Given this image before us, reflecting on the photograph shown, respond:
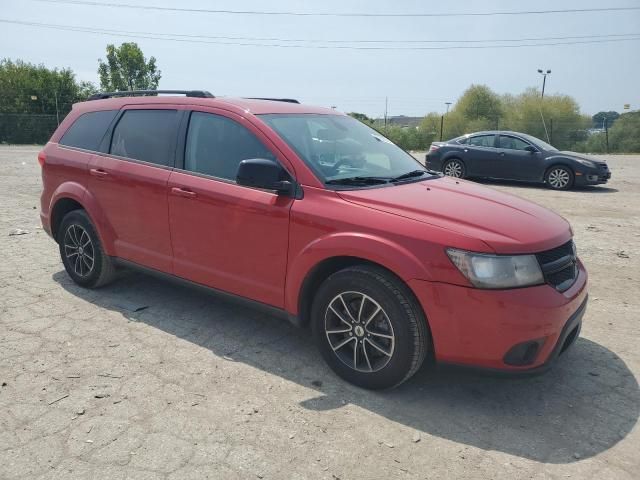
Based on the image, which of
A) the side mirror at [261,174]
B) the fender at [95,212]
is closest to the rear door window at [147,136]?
the fender at [95,212]

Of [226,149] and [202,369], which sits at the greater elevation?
[226,149]

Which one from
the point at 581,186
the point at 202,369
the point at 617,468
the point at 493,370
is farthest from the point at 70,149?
the point at 581,186

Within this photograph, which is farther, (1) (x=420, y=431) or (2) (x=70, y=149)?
(2) (x=70, y=149)

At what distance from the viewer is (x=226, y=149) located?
391 cm

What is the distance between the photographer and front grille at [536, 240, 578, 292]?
119 inches

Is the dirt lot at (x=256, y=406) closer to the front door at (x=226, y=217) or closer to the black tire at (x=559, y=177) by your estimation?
the front door at (x=226, y=217)

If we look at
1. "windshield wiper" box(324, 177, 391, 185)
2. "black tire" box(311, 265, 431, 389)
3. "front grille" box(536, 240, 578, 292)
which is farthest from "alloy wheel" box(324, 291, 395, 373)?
"front grille" box(536, 240, 578, 292)

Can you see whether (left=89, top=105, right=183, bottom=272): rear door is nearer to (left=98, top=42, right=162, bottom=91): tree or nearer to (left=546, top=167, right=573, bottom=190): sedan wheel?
(left=546, top=167, right=573, bottom=190): sedan wheel

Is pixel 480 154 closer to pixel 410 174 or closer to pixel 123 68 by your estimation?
pixel 410 174

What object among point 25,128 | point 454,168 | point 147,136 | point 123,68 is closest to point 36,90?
point 25,128

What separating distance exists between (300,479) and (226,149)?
2.39 metres

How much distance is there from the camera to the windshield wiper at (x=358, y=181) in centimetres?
349

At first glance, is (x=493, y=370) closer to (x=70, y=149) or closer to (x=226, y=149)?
(x=226, y=149)

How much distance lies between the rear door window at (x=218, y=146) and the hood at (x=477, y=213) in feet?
2.78
